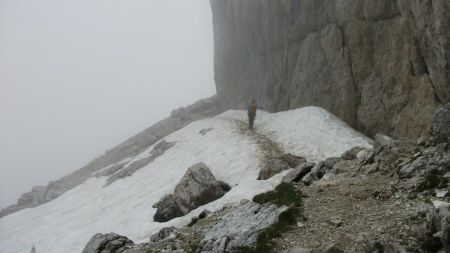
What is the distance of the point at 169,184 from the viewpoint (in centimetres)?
3156

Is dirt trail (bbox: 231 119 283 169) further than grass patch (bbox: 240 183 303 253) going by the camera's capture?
Yes

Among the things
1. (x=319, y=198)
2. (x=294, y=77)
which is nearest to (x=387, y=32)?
(x=294, y=77)

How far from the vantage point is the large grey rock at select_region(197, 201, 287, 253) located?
1447 cm

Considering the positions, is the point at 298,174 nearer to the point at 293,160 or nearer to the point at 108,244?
the point at 293,160

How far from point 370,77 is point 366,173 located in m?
12.2

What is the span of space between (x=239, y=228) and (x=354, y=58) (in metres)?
18.7

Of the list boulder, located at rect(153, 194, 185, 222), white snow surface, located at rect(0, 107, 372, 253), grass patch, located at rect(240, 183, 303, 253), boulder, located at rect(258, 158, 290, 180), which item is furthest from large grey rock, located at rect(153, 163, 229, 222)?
grass patch, located at rect(240, 183, 303, 253)

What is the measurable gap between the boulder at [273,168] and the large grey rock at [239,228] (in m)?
6.83

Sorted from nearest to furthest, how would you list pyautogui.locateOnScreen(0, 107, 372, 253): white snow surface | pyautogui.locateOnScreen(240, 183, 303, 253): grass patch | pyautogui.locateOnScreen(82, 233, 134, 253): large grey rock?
pyautogui.locateOnScreen(240, 183, 303, 253): grass patch < pyautogui.locateOnScreen(82, 233, 134, 253): large grey rock < pyautogui.locateOnScreen(0, 107, 372, 253): white snow surface

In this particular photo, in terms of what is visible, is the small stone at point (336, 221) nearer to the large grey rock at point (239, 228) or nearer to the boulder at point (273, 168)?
the large grey rock at point (239, 228)

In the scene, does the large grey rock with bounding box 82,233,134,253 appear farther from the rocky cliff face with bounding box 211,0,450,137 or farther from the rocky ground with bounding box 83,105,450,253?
the rocky cliff face with bounding box 211,0,450,137

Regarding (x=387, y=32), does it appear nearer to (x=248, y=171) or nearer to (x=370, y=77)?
(x=370, y=77)

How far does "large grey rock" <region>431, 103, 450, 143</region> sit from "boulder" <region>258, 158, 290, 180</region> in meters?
9.07

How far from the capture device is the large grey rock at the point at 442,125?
15.8 metres
